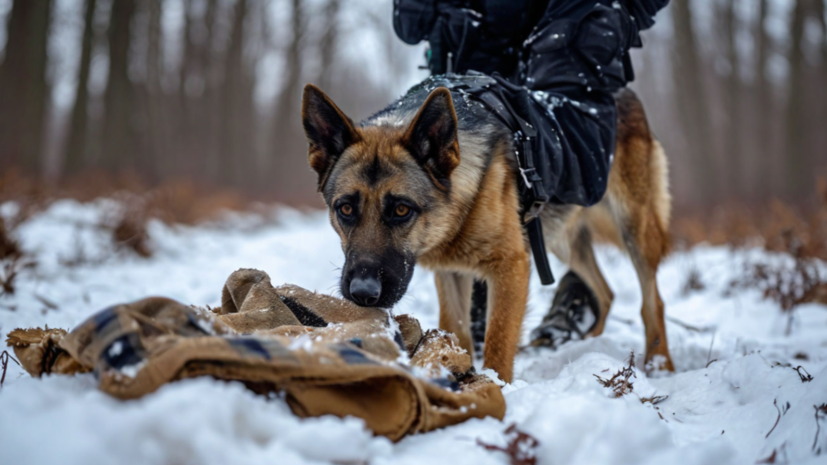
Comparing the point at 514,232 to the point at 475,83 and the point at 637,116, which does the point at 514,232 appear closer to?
the point at 475,83

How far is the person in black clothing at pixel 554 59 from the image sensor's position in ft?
10.6

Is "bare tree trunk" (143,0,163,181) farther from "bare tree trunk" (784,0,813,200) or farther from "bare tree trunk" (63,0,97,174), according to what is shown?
"bare tree trunk" (784,0,813,200)

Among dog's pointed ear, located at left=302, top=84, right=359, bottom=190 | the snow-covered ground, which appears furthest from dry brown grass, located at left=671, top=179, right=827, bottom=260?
dog's pointed ear, located at left=302, top=84, right=359, bottom=190

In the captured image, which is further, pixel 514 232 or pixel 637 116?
pixel 637 116

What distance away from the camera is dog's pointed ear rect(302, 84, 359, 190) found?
9.17 feet

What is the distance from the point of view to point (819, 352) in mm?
3564

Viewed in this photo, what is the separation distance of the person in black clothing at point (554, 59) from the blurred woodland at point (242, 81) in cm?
902

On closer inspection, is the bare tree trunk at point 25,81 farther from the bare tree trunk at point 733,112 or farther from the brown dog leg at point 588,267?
the bare tree trunk at point 733,112

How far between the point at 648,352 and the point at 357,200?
247 cm

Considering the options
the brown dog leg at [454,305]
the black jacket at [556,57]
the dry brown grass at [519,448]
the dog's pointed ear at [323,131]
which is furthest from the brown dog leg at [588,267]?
the dry brown grass at [519,448]

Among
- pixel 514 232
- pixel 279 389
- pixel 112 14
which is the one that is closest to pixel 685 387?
pixel 514 232

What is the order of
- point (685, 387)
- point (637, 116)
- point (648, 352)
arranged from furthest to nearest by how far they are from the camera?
1. point (637, 116)
2. point (648, 352)
3. point (685, 387)

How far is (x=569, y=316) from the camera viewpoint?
446 centimetres

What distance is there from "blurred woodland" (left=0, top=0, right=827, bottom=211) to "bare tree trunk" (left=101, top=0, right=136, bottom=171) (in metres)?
0.03
